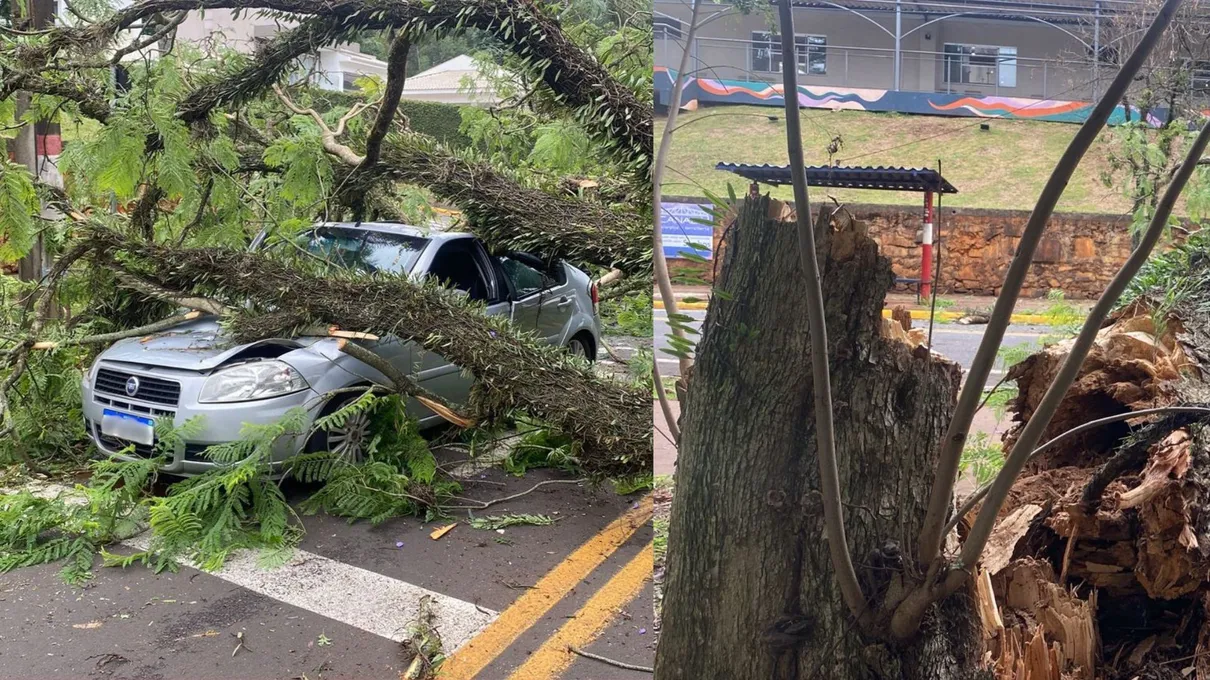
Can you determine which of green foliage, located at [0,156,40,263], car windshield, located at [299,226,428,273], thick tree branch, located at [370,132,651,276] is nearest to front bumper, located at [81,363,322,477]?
green foliage, located at [0,156,40,263]

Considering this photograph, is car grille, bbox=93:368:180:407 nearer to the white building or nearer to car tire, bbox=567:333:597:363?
car tire, bbox=567:333:597:363

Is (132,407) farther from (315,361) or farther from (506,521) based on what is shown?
(506,521)

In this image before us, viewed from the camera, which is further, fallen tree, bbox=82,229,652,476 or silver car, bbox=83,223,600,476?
fallen tree, bbox=82,229,652,476

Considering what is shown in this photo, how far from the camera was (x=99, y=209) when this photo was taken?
297cm

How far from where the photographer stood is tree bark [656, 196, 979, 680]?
82 centimetres

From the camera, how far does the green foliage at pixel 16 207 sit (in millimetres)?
2172

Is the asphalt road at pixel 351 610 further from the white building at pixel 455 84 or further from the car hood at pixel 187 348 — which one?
the white building at pixel 455 84

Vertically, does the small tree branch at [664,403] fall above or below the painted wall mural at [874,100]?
below

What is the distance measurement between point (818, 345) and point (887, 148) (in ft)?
0.73

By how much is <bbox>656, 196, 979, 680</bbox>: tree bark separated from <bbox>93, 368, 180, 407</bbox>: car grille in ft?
4.75

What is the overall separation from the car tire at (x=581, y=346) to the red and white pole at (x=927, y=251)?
1.72m

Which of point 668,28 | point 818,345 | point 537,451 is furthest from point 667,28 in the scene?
point 537,451

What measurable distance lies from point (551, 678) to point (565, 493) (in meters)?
0.87

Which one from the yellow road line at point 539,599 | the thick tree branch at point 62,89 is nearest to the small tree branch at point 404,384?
the yellow road line at point 539,599
